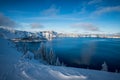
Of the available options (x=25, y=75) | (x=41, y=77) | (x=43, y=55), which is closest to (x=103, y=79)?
(x=41, y=77)

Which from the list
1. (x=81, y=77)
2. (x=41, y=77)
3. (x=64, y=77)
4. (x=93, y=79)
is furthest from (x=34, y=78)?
(x=93, y=79)

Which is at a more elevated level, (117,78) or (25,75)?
(25,75)

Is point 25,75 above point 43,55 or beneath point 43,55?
above

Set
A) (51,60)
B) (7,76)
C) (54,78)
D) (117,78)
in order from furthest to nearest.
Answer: (51,60)
(117,78)
(54,78)
(7,76)

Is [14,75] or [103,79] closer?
Answer: [14,75]

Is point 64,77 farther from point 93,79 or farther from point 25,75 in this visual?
point 25,75

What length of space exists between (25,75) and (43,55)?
2912 centimetres

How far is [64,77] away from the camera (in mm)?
6277

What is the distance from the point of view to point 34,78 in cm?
578

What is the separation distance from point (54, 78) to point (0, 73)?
281cm

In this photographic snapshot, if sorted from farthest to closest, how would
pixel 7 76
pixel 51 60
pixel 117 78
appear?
1. pixel 51 60
2. pixel 117 78
3. pixel 7 76

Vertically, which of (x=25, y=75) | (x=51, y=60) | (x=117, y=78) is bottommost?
(x=51, y=60)

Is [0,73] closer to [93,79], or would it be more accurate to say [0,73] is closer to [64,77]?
[64,77]

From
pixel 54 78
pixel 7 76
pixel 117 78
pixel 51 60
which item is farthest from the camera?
pixel 51 60
